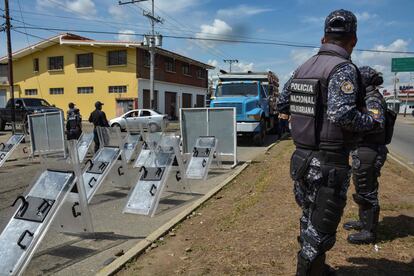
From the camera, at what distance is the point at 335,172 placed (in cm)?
306

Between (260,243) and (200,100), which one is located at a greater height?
(200,100)

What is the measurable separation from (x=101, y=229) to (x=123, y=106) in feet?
110

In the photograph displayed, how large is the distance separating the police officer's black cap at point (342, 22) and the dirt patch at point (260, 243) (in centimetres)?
227

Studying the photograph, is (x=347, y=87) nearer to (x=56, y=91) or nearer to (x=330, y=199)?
(x=330, y=199)

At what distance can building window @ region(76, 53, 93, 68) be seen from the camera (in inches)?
1578

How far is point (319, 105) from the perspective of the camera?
3.08 m

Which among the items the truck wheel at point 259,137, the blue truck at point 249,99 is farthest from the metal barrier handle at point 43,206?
the truck wheel at point 259,137

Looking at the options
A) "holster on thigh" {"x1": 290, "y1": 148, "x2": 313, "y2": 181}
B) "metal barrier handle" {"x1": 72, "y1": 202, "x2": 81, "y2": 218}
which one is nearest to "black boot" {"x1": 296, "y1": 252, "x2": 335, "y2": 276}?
"holster on thigh" {"x1": 290, "y1": 148, "x2": 313, "y2": 181}

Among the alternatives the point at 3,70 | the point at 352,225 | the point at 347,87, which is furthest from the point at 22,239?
the point at 3,70

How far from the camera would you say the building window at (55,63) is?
41719 mm

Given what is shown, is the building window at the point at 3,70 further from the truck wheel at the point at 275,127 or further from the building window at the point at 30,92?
the truck wheel at the point at 275,127

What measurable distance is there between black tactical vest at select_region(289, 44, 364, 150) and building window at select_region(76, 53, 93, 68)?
39.0 metres

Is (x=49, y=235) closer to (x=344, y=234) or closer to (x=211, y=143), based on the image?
(x=344, y=234)

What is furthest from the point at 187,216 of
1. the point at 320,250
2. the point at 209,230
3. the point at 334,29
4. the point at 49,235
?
the point at 334,29
